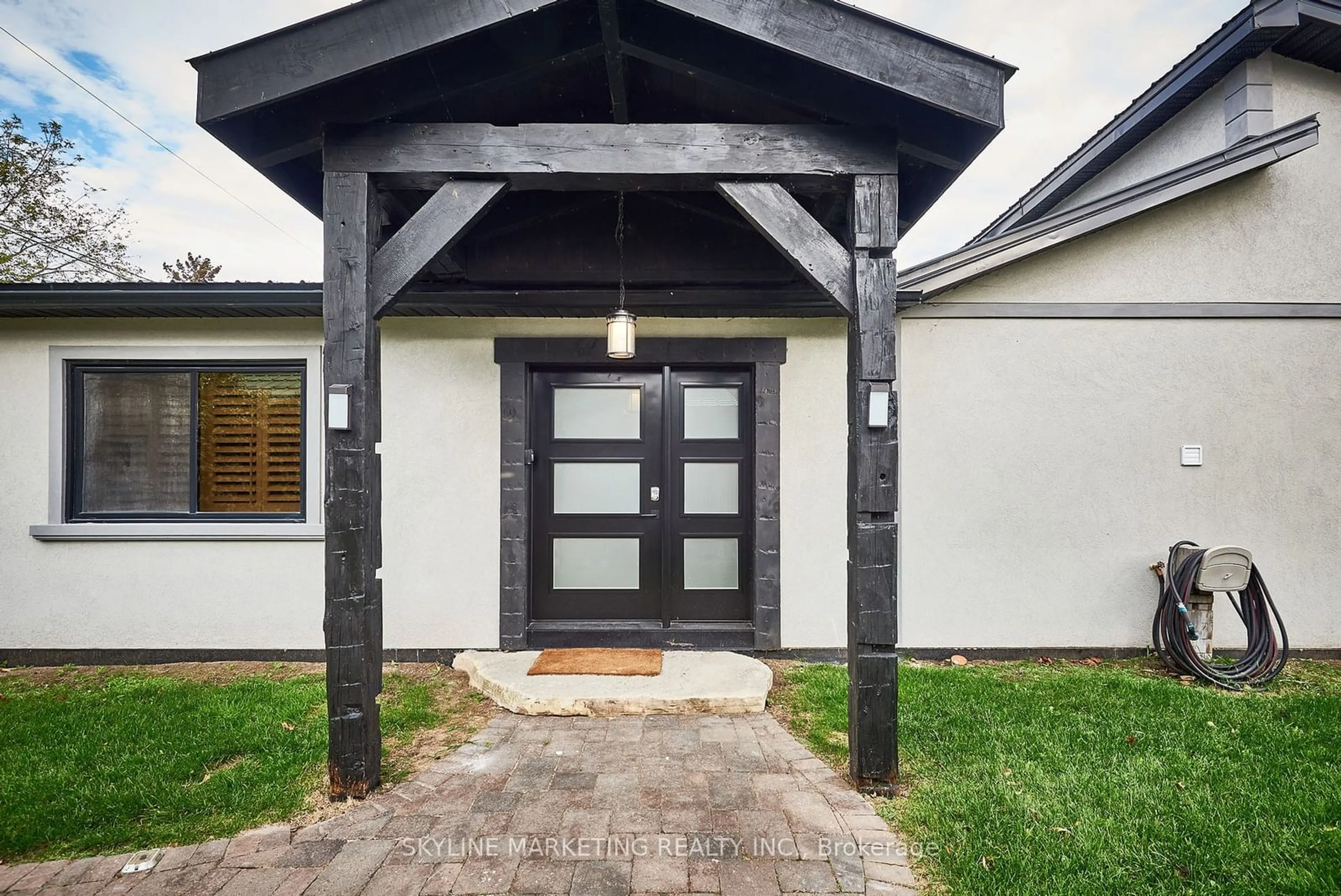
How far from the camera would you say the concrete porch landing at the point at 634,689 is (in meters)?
3.18

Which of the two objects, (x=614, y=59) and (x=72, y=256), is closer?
(x=614, y=59)

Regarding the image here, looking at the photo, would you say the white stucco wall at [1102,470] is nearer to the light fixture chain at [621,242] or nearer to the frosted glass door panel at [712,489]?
the frosted glass door panel at [712,489]

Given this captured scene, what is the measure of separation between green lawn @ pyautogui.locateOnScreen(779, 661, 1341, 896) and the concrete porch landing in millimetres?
291

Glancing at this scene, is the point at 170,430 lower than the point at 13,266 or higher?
lower

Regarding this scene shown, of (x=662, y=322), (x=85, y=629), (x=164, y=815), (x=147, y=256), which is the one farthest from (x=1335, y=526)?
(x=147, y=256)

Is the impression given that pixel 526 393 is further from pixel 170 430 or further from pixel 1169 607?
pixel 1169 607

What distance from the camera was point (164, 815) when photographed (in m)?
2.21

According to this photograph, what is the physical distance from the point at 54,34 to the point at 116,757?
1163 centimetres

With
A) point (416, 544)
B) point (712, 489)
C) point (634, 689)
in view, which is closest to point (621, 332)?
point (712, 489)

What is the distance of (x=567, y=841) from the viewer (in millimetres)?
2094

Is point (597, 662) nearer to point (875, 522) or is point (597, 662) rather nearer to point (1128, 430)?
point (875, 522)

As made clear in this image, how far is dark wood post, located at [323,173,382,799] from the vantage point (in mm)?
2338

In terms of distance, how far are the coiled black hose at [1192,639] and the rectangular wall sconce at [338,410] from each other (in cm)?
473

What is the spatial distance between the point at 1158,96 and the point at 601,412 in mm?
5423
